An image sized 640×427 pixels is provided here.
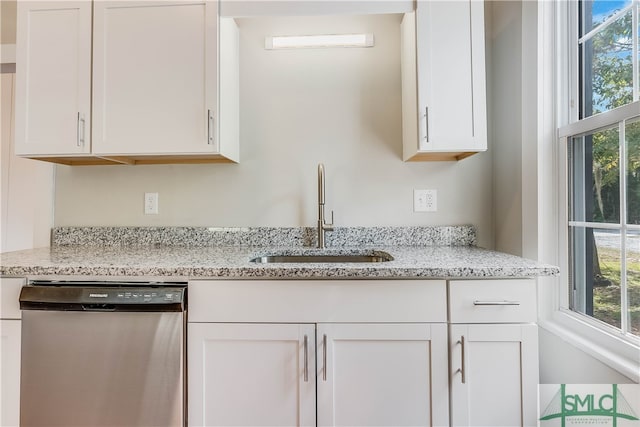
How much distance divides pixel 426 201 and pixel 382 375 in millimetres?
969

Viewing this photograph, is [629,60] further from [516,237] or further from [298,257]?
[298,257]

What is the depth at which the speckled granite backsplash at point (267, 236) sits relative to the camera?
67.7 inches

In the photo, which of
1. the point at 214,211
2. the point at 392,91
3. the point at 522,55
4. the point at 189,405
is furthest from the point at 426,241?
the point at 189,405

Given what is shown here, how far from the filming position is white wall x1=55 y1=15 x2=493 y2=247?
1753mm

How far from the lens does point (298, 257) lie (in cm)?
166

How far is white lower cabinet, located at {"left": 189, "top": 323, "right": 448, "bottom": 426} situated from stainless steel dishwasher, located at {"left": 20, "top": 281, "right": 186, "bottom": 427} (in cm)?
11

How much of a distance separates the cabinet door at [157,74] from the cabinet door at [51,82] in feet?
0.30

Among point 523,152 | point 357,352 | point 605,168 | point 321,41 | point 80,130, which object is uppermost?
point 321,41

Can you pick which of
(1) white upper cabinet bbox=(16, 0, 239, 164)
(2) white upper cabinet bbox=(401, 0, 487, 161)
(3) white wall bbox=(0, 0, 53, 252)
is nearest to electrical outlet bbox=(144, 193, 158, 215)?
(1) white upper cabinet bbox=(16, 0, 239, 164)

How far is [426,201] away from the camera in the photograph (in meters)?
1.75

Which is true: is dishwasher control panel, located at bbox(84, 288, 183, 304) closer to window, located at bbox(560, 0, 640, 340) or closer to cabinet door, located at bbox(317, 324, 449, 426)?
cabinet door, located at bbox(317, 324, 449, 426)

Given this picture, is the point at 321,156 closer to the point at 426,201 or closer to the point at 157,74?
the point at 426,201

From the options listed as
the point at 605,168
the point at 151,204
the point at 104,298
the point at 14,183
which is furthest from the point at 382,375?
the point at 14,183

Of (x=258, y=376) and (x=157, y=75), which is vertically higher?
(x=157, y=75)
